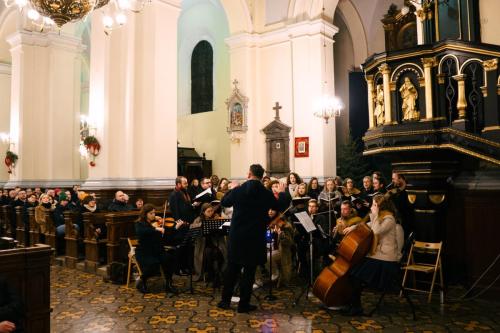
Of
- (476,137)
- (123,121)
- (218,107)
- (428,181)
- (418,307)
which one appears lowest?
(418,307)

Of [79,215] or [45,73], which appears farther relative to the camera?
[45,73]

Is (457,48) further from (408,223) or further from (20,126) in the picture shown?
(20,126)

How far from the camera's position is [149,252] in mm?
6246

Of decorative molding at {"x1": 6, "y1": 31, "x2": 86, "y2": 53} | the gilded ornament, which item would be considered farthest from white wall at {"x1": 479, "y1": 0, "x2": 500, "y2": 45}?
decorative molding at {"x1": 6, "y1": 31, "x2": 86, "y2": 53}

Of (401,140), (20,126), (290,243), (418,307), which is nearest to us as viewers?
(418,307)

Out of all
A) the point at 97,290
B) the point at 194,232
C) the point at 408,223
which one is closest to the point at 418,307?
the point at 408,223

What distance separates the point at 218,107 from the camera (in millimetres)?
16109

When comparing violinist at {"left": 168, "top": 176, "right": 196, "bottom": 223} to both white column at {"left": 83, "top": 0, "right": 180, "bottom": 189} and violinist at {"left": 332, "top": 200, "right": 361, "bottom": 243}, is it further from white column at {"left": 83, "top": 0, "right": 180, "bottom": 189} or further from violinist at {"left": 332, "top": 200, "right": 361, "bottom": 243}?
white column at {"left": 83, "top": 0, "right": 180, "bottom": 189}

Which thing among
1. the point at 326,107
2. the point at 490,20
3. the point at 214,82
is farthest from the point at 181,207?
the point at 214,82

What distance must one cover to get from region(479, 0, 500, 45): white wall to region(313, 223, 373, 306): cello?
4287 millimetres

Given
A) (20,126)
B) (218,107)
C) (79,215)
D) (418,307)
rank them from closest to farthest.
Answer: (418,307), (79,215), (20,126), (218,107)

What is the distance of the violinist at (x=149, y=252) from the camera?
614 centimetres

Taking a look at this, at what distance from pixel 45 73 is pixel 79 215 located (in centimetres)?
806

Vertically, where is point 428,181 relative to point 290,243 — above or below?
above
